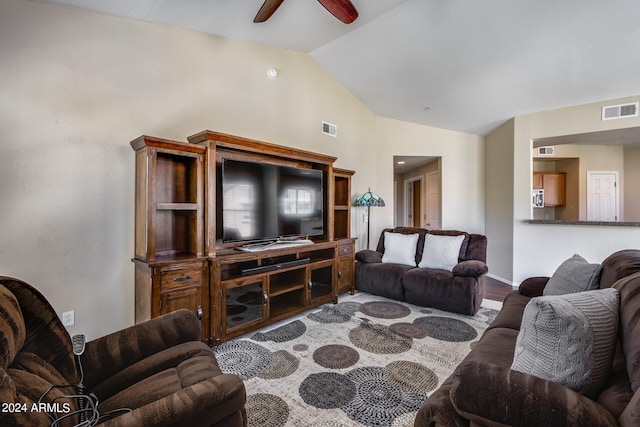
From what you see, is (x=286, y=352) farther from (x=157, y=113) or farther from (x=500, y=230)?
(x=500, y=230)

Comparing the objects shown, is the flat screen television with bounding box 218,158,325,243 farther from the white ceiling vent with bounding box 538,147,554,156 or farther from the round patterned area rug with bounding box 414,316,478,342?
the white ceiling vent with bounding box 538,147,554,156

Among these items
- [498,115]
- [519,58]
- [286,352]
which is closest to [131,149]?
[286,352]

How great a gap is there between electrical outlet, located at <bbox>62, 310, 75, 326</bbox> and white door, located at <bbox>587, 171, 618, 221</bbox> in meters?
8.36

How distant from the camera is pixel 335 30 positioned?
10.8 ft

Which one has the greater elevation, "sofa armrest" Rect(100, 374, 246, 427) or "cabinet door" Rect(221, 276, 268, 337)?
"sofa armrest" Rect(100, 374, 246, 427)

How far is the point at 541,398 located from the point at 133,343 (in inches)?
68.6

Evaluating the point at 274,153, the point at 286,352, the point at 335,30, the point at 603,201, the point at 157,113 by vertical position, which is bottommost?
the point at 286,352

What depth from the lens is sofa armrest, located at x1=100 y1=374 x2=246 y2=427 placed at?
916mm

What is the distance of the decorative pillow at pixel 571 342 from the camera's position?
39.4 inches

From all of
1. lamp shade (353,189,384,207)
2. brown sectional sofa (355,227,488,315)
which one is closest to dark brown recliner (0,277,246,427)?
brown sectional sofa (355,227,488,315)

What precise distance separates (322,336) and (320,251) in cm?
116

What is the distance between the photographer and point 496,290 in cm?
442

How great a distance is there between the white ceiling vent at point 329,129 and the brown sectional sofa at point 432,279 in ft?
6.03

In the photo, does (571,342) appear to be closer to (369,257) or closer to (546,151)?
(369,257)
